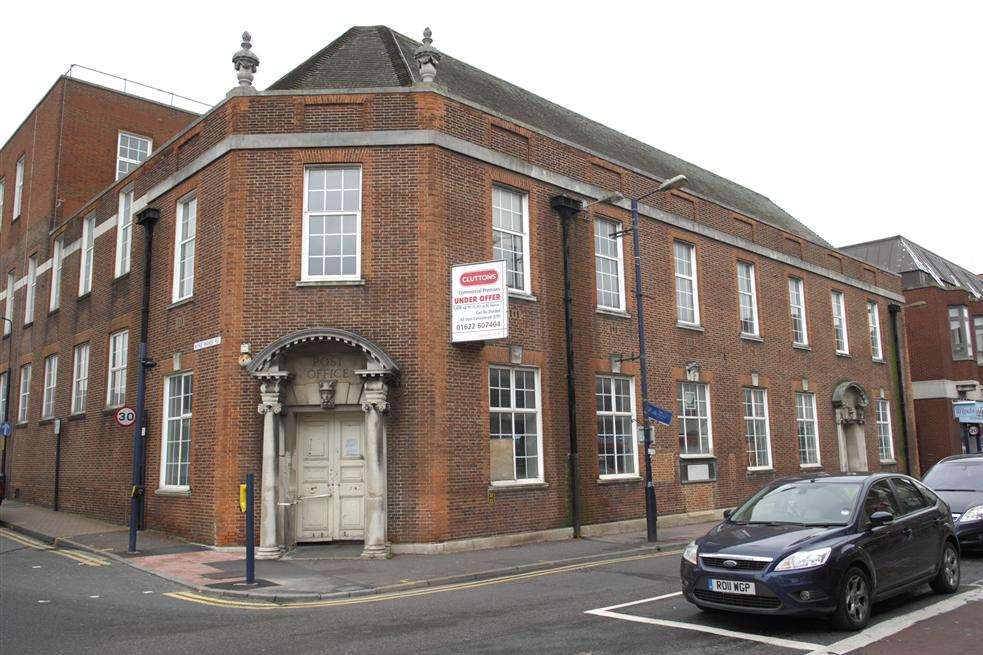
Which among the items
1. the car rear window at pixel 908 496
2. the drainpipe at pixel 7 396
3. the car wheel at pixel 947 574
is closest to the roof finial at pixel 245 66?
the car rear window at pixel 908 496

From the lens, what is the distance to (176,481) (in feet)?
51.3

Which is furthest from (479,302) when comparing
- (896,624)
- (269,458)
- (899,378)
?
(899,378)

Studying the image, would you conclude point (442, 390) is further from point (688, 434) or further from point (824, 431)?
point (824, 431)

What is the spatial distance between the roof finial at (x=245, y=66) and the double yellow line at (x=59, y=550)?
28.8ft

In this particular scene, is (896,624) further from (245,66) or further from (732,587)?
(245,66)

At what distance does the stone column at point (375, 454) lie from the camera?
43.2 ft

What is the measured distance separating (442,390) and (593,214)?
6600 mm

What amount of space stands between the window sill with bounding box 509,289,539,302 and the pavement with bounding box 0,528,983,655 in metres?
6.10

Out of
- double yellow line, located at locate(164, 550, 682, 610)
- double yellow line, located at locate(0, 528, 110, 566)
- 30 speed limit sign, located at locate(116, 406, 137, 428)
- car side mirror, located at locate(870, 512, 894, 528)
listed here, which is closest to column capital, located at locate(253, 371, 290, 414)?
30 speed limit sign, located at locate(116, 406, 137, 428)

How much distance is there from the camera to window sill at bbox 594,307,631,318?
17.7 meters

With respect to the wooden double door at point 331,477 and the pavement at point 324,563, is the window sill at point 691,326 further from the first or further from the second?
the wooden double door at point 331,477

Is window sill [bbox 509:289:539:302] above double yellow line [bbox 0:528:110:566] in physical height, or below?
above

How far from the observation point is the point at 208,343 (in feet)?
47.7

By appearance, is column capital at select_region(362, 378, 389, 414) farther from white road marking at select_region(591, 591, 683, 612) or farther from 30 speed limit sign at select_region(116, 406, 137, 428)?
white road marking at select_region(591, 591, 683, 612)
